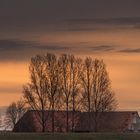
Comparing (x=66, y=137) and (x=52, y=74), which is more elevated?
(x=52, y=74)

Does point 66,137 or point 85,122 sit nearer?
point 66,137

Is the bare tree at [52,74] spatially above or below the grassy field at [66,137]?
above

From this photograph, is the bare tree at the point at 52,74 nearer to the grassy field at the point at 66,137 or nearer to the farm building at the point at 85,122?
the farm building at the point at 85,122

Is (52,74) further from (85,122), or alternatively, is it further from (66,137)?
(66,137)

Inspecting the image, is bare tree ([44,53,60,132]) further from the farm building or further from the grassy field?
the grassy field

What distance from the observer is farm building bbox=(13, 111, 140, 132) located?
10419 centimetres

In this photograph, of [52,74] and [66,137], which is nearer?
[66,137]

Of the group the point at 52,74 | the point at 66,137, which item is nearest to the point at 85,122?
the point at 52,74

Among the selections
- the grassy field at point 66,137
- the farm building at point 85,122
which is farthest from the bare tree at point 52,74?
the grassy field at point 66,137

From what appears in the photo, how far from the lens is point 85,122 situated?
10794 centimetres

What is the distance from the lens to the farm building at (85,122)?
4102 inches

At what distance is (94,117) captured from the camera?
104 m

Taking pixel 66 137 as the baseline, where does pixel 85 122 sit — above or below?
above

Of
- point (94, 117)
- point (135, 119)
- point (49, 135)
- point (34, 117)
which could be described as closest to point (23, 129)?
point (34, 117)
